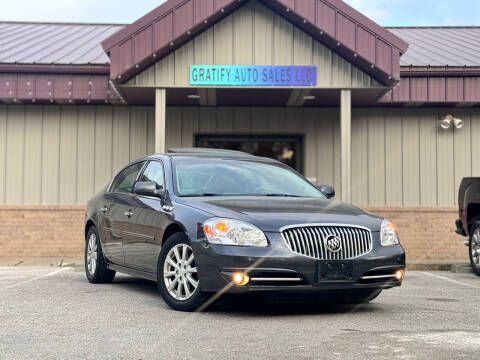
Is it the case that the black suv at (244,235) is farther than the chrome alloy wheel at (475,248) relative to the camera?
No

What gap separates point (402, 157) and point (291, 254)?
10.4 metres

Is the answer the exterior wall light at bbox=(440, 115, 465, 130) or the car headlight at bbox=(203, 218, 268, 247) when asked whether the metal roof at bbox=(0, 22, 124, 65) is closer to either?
the exterior wall light at bbox=(440, 115, 465, 130)

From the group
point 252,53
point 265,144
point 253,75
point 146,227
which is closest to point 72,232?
point 265,144

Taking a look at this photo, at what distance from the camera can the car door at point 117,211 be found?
27.8 feet

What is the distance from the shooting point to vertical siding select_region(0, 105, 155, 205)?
1580cm

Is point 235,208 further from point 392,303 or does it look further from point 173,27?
point 173,27

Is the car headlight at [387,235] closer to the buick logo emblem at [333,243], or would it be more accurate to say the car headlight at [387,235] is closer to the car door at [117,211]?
the buick logo emblem at [333,243]

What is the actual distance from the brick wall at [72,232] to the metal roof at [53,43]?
304 centimetres

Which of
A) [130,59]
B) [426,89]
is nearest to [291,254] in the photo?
[130,59]

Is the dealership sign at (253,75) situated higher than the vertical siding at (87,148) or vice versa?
the dealership sign at (253,75)

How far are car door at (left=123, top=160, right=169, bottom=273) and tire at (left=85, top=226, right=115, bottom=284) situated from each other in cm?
100

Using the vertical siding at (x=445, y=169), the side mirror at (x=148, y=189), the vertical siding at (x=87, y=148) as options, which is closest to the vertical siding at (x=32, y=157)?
the vertical siding at (x=87, y=148)

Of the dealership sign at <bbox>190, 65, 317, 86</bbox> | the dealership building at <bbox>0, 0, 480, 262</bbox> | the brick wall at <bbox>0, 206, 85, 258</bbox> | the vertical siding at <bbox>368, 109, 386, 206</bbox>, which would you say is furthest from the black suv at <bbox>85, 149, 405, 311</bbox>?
the vertical siding at <bbox>368, 109, 386, 206</bbox>

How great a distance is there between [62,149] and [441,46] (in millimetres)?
9282
